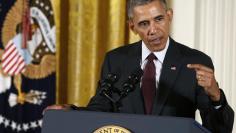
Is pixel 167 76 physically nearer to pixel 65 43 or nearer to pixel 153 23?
pixel 153 23

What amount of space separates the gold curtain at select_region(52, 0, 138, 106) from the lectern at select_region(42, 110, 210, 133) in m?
1.79

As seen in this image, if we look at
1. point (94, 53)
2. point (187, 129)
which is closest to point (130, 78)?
point (187, 129)

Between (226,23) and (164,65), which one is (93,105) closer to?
(164,65)

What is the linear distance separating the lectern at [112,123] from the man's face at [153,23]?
0.61 metres

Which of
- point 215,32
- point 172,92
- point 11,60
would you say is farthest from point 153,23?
point 11,60

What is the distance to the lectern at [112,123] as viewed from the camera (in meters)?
1.32

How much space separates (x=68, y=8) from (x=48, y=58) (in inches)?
13.8

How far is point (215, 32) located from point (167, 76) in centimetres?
131

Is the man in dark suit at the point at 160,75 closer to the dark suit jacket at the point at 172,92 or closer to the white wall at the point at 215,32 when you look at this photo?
the dark suit jacket at the point at 172,92

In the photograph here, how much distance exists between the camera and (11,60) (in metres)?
3.21

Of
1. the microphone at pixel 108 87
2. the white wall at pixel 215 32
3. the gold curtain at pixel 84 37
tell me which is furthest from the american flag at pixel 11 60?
the microphone at pixel 108 87

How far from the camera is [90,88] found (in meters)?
3.28

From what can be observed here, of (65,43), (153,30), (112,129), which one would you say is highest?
(153,30)

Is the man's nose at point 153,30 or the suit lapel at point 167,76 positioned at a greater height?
the man's nose at point 153,30
